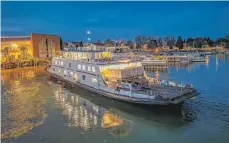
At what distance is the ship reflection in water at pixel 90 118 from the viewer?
61.7ft

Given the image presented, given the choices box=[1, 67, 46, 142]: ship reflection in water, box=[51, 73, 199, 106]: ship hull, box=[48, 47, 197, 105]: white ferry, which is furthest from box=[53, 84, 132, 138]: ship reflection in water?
box=[48, 47, 197, 105]: white ferry

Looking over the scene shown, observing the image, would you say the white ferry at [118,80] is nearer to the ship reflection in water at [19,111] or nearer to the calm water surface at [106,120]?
the calm water surface at [106,120]

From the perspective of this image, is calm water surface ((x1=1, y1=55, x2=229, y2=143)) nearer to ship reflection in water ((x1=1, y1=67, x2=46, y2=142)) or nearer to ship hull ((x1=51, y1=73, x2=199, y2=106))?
ship reflection in water ((x1=1, y1=67, x2=46, y2=142))

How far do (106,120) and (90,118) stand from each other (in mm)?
1742

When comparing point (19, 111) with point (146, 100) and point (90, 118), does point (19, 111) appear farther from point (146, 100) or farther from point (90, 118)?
point (146, 100)

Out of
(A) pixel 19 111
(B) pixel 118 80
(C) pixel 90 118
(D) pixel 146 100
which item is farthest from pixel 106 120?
(A) pixel 19 111

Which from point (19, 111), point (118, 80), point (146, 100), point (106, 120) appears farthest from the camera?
point (118, 80)

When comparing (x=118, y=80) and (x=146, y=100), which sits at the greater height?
(x=118, y=80)

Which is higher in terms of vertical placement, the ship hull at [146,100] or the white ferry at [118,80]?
the white ferry at [118,80]

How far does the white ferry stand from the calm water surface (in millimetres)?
1374

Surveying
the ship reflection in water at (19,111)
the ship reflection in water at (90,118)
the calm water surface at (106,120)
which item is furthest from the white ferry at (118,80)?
the ship reflection in water at (19,111)

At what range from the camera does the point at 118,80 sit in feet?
91.9

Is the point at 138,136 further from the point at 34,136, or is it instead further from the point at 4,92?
the point at 4,92

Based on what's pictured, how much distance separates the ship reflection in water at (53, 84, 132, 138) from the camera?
18.8 meters
